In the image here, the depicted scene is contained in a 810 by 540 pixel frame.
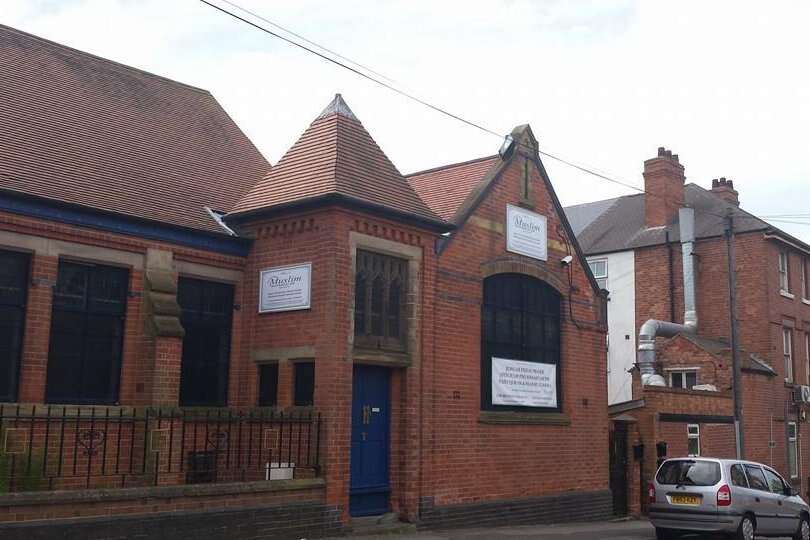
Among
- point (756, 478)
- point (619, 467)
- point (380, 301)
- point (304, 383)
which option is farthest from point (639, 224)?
point (304, 383)

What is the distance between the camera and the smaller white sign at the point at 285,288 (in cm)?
1411

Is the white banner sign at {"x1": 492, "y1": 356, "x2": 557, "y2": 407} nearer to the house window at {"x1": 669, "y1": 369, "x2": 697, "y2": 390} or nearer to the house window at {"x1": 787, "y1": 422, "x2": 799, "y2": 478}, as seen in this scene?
the house window at {"x1": 669, "y1": 369, "x2": 697, "y2": 390}

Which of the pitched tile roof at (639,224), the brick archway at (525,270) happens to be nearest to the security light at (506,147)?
the brick archway at (525,270)

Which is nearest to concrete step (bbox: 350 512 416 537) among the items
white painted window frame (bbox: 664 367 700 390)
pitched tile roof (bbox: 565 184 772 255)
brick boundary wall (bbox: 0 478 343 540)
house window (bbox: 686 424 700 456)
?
brick boundary wall (bbox: 0 478 343 540)

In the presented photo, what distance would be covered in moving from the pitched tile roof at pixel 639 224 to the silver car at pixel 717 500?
47.2 ft

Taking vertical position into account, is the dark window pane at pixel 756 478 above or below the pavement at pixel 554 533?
above

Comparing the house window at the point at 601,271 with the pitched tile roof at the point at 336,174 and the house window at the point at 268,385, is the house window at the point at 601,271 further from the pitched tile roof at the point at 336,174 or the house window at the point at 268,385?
the house window at the point at 268,385

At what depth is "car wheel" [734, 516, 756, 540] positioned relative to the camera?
584 inches

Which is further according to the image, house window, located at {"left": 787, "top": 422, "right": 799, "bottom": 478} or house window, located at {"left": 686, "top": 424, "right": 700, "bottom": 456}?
house window, located at {"left": 787, "top": 422, "right": 799, "bottom": 478}

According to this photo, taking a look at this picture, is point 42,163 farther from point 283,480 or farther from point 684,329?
point 684,329

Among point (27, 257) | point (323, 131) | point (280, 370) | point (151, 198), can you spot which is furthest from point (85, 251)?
point (323, 131)

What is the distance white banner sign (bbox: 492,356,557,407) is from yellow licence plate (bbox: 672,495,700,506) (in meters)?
3.48

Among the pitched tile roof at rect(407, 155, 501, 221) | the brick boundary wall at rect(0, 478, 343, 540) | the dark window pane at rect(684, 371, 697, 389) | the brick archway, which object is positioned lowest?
the brick boundary wall at rect(0, 478, 343, 540)

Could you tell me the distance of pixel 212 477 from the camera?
44.8ft
